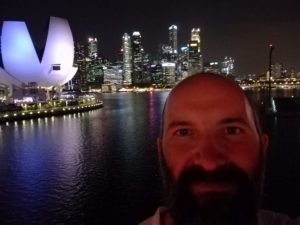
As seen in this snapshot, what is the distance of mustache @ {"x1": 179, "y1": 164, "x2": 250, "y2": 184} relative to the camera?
84 centimetres

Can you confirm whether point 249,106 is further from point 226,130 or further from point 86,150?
point 86,150

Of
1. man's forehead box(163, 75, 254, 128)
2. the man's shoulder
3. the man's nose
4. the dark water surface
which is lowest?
the dark water surface

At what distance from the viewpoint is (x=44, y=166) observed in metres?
12.9

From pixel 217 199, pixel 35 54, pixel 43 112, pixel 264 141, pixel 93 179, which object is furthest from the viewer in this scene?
pixel 35 54

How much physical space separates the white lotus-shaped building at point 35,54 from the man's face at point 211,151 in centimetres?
4962

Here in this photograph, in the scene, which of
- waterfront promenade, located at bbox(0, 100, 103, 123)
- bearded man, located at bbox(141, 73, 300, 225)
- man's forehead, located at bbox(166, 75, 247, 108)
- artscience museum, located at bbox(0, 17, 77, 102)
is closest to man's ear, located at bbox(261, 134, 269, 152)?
bearded man, located at bbox(141, 73, 300, 225)

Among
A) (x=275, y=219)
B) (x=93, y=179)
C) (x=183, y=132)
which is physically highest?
(x=183, y=132)

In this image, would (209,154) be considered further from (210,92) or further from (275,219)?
(275,219)

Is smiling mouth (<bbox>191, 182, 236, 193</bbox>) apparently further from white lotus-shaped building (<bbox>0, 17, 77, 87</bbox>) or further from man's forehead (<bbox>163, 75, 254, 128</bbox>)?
white lotus-shaped building (<bbox>0, 17, 77, 87</bbox>)

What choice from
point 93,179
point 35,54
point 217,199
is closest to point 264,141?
point 217,199

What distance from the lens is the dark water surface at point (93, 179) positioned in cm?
803

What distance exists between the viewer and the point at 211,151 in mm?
854

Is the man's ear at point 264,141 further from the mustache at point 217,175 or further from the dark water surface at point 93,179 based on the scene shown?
the dark water surface at point 93,179

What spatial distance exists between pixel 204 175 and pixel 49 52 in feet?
166
